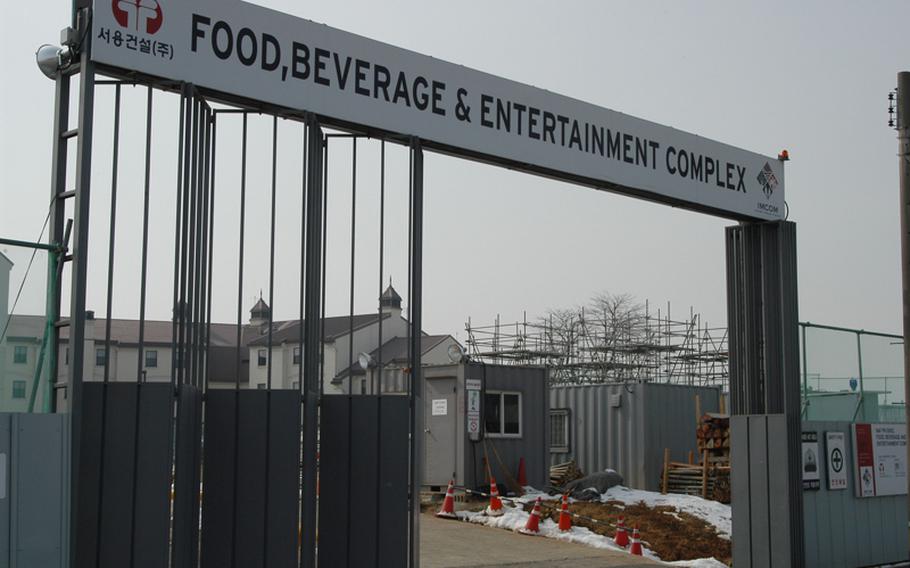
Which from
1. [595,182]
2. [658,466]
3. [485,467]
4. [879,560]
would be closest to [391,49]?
[595,182]

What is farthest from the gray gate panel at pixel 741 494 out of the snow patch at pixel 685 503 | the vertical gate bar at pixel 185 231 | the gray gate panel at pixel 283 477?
the vertical gate bar at pixel 185 231

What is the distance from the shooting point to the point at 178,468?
7.85 metres

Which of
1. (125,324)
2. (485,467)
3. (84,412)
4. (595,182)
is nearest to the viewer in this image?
(84,412)

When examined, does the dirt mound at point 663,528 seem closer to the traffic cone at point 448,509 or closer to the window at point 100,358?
the traffic cone at point 448,509

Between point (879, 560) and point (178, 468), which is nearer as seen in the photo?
point (178, 468)

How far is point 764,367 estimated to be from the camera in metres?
13.6

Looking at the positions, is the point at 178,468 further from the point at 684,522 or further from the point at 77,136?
the point at 684,522

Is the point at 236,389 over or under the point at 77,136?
under

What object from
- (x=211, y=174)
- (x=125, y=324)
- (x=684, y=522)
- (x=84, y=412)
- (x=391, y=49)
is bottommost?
(x=684, y=522)

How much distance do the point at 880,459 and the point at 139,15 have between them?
39.1ft

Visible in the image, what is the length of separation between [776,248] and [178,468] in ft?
28.8

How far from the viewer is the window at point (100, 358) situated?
779 cm

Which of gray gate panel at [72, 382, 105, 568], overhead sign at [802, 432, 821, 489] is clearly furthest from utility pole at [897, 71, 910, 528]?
gray gate panel at [72, 382, 105, 568]

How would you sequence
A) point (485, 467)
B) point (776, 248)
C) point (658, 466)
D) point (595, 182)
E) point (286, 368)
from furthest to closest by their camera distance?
point (658, 466), point (485, 467), point (776, 248), point (595, 182), point (286, 368)
